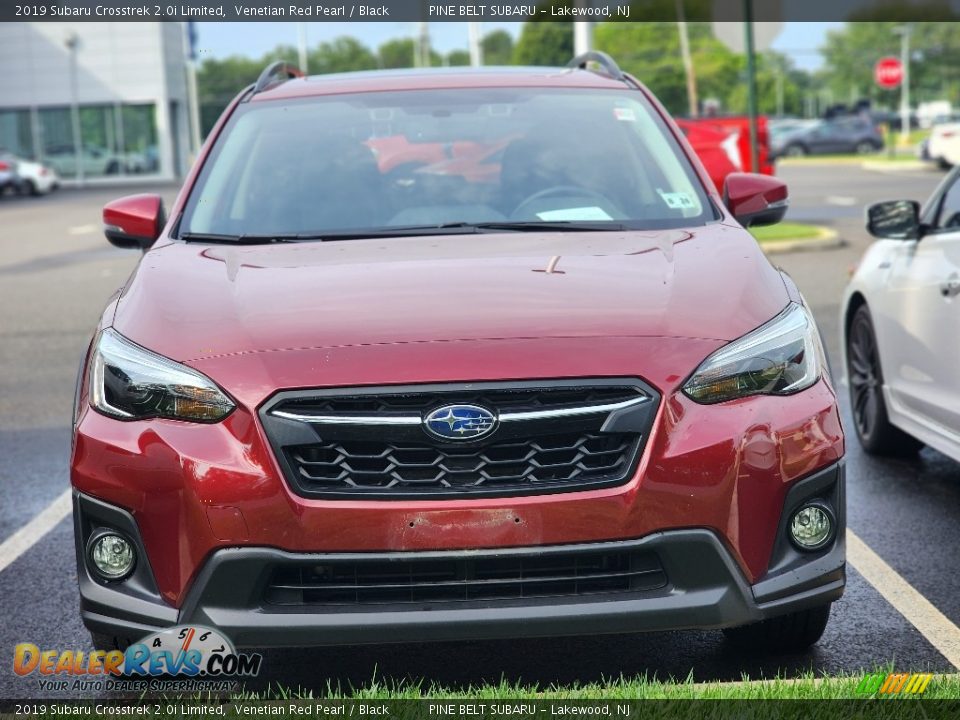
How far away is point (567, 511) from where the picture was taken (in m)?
3.34

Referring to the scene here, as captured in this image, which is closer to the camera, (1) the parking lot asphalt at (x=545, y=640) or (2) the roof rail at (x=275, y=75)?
(1) the parking lot asphalt at (x=545, y=640)

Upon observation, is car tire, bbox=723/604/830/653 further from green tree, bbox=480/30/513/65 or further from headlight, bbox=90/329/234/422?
green tree, bbox=480/30/513/65

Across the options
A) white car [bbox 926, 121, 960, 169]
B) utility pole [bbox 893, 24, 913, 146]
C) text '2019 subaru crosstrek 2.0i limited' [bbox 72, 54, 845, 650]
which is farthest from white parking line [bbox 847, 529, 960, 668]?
utility pole [bbox 893, 24, 913, 146]

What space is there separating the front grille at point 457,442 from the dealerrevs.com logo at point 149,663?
49 centimetres

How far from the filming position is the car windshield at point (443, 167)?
187 inches

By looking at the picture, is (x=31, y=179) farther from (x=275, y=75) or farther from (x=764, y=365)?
(x=764, y=365)

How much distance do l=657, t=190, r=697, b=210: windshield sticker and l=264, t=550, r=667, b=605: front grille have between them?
5.48ft

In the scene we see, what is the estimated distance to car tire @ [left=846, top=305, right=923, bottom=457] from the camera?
6.58 m

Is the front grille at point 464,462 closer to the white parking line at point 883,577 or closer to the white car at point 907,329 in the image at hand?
the white parking line at point 883,577

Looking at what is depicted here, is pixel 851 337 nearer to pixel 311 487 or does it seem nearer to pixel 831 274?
pixel 311 487

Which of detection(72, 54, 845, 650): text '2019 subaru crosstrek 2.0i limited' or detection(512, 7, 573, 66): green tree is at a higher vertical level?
detection(512, 7, 573, 66): green tree

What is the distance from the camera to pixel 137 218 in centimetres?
507

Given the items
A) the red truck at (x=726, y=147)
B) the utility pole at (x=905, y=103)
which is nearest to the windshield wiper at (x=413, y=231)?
the red truck at (x=726, y=147)

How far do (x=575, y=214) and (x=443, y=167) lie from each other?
0.54 metres
